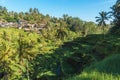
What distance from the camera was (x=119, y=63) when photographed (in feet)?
16.0

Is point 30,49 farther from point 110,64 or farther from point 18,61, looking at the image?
point 110,64

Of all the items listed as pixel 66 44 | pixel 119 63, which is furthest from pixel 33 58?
pixel 119 63

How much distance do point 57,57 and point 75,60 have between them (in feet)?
29.4

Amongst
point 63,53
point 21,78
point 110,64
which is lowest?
point 21,78

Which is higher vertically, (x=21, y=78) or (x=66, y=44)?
(x=66, y=44)

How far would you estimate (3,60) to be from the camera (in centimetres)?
7369

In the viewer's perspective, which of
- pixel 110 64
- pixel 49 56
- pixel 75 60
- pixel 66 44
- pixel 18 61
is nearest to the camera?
pixel 110 64

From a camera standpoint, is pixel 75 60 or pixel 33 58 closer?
pixel 75 60

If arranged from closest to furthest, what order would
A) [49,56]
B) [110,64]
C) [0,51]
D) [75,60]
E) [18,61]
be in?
[110,64]
[0,51]
[75,60]
[18,61]
[49,56]

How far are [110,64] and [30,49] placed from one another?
248 feet

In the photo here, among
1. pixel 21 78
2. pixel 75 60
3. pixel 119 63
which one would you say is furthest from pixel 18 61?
pixel 119 63

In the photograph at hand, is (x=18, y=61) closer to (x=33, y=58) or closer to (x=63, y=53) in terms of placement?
(x=33, y=58)

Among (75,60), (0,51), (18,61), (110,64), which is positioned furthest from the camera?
(18,61)

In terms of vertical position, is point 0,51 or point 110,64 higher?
point 110,64
